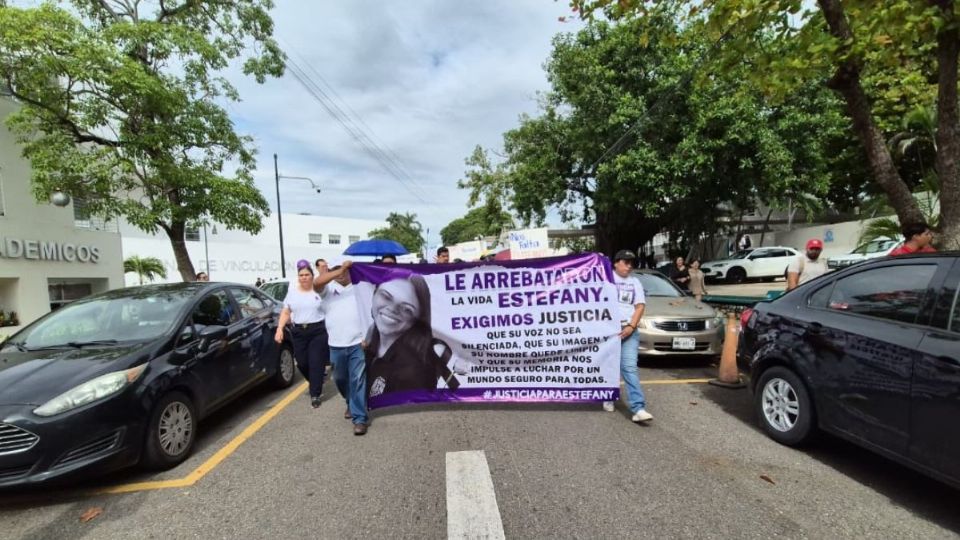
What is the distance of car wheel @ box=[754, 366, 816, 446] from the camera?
12.4ft

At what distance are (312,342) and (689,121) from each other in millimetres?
13994

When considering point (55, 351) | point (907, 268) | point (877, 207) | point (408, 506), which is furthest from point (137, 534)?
point (877, 207)

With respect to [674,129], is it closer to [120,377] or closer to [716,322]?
[716,322]

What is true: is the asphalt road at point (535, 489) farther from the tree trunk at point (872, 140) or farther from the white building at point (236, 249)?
the white building at point (236, 249)

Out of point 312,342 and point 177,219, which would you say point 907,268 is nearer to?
point 312,342

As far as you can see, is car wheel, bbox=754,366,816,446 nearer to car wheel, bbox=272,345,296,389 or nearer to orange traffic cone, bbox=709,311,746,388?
orange traffic cone, bbox=709,311,746,388

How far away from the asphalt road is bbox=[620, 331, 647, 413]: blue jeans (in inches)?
9.2

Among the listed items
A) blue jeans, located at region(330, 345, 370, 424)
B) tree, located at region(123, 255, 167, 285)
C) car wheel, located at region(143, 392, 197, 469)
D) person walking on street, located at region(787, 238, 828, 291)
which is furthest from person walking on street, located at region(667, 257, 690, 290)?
tree, located at region(123, 255, 167, 285)

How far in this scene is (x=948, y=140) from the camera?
17.1 feet

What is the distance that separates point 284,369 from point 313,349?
4.34 ft

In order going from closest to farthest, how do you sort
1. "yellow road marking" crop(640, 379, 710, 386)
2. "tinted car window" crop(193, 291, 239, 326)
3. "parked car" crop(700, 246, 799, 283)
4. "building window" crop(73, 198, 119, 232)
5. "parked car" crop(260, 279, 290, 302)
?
"tinted car window" crop(193, 291, 239, 326)
"yellow road marking" crop(640, 379, 710, 386)
"parked car" crop(260, 279, 290, 302)
"building window" crop(73, 198, 119, 232)
"parked car" crop(700, 246, 799, 283)

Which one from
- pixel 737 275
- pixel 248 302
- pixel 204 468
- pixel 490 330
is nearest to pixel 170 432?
pixel 204 468

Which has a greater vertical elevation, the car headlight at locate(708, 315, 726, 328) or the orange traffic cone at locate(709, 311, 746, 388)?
the car headlight at locate(708, 315, 726, 328)

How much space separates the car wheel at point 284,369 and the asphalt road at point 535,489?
58.9 inches
